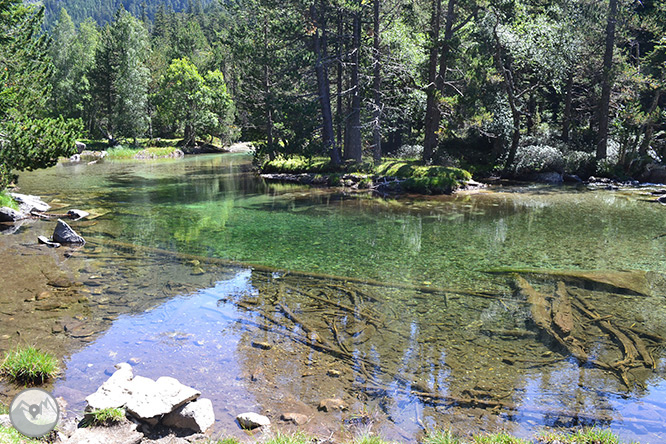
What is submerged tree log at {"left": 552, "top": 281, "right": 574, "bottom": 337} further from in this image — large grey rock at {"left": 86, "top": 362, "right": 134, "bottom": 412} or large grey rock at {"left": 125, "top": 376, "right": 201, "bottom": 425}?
large grey rock at {"left": 86, "top": 362, "right": 134, "bottom": 412}

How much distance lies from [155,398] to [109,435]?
54 cm

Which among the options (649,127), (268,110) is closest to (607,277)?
(649,127)

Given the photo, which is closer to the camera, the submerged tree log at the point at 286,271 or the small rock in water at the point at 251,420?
the small rock in water at the point at 251,420

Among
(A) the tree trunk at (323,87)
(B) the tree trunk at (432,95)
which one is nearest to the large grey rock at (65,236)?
(A) the tree trunk at (323,87)

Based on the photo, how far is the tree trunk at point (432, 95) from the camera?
86.1 ft

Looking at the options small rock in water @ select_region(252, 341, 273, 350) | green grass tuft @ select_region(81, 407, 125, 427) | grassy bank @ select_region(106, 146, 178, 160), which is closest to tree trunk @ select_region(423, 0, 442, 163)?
small rock in water @ select_region(252, 341, 273, 350)

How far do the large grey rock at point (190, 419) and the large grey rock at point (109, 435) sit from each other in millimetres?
365

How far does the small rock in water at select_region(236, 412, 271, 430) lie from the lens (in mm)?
5141

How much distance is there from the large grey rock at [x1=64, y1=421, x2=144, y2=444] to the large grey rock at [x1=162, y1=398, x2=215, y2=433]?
1.20ft

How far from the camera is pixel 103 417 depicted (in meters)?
4.75

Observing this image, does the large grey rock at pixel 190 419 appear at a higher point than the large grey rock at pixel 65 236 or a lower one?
lower

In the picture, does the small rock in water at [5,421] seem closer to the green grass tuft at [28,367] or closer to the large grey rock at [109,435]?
the large grey rock at [109,435]

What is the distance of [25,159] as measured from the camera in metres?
16.1

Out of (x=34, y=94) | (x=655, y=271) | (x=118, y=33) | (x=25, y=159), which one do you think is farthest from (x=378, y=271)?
(x=118, y=33)
